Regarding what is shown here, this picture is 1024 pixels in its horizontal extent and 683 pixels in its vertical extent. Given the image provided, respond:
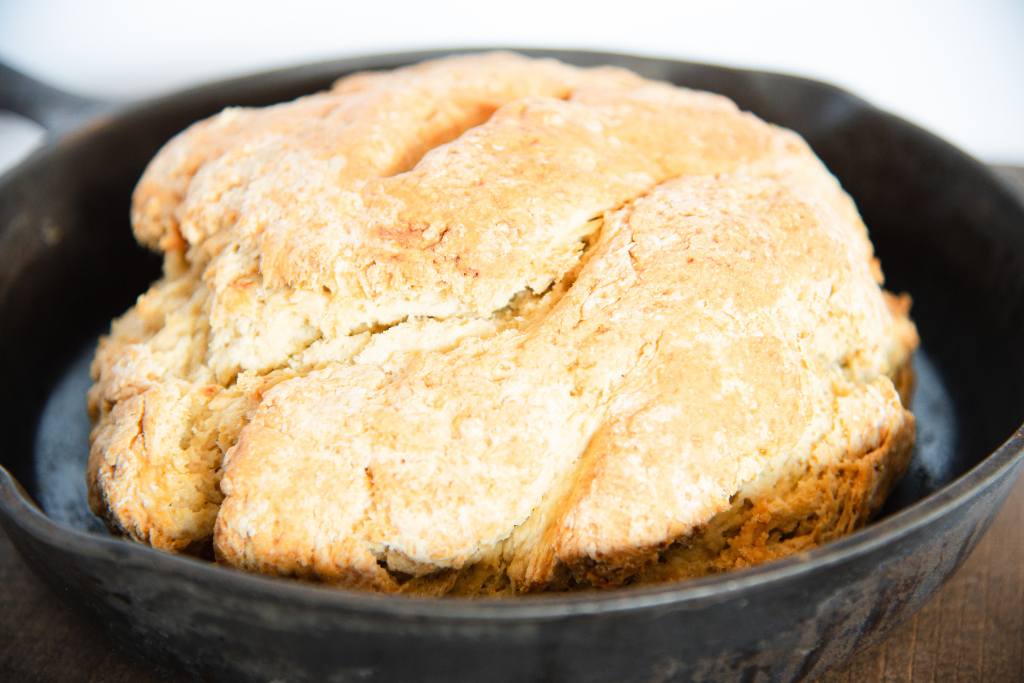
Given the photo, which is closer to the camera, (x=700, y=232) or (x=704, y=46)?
(x=700, y=232)

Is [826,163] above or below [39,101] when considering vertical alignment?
below

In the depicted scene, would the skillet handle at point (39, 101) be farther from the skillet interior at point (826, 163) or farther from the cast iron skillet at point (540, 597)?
the skillet interior at point (826, 163)

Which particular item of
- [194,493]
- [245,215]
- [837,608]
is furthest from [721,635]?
[245,215]

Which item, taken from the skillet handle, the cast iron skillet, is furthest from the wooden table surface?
the skillet handle

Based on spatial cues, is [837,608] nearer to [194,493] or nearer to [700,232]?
[700,232]

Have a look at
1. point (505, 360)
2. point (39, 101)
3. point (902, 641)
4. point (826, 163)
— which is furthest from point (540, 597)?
point (39, 101)

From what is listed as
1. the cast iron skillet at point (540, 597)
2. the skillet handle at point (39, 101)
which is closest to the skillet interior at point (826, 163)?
the cast iron skillet at point (540, 597)

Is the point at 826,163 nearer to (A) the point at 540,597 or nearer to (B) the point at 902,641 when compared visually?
(B) the point at 902,641
